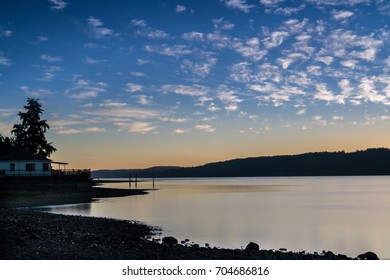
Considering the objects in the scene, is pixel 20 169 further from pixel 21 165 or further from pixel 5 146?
pixel 5 146

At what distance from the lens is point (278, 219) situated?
37.9 m

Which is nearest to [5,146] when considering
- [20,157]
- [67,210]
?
[20,157]

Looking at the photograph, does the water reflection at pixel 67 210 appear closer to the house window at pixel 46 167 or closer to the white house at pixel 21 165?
the white house at pixel 21 165

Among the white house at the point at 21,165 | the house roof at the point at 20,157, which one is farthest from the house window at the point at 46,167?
the house roof at the point at 20,157

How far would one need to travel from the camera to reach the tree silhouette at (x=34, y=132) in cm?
7106

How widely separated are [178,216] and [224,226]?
722cm

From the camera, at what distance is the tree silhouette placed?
2798 inches

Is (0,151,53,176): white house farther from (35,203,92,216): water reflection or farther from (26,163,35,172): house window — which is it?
(35,203,92,216): water reflection

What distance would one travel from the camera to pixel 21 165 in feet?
187

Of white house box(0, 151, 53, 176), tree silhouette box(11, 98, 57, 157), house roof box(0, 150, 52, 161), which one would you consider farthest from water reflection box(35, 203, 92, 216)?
tree silhouette box(11, 98, 57, 157)

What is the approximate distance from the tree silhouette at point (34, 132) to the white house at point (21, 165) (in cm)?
1380
